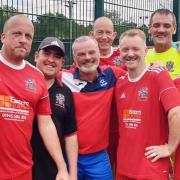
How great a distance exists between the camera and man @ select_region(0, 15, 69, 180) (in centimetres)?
336

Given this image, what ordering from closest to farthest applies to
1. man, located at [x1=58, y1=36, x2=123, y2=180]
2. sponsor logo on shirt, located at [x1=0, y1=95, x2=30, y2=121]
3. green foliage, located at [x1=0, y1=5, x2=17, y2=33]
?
1. sponsor logo on shirt, located at [x1=0, y1=95, x2=30, y2=121]
2. man, located at [x1=58, y1=36, x2=123, y2=180]
3. green foliage, located at [x1=0, y1=5, x2=17, y2=33]

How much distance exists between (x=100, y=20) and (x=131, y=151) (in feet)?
7.52

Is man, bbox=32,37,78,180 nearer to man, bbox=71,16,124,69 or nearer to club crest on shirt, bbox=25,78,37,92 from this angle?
club crest on shirt, bbox=25,78,37,92

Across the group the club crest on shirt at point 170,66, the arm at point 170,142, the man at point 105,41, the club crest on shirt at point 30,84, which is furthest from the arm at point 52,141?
the man at point 105,41

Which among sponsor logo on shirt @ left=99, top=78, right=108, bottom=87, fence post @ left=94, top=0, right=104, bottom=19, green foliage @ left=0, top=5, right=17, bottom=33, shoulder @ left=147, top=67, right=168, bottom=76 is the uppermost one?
fence post @ left=94, top=0, right=104, bottom=19

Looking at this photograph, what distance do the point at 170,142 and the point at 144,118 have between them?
0.31m

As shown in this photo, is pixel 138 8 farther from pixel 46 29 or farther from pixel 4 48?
pixel 4 48

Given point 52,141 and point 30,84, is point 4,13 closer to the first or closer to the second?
point 30,84

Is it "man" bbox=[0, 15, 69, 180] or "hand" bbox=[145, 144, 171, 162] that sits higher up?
"man" bbox=[0, 15, 69, 180]

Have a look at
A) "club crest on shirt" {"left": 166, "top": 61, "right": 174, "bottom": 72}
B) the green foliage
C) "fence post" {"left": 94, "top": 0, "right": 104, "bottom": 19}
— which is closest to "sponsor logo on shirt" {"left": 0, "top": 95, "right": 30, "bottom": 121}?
"club crest on shirt" {"left": 166, "top": 61, "right": 174, "bottom": 72}

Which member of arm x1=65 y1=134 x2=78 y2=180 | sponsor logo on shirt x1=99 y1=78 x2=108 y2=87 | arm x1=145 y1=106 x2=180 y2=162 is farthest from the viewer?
sponsor logo on shirt x1=99 y1=78 x2=108 y2=87

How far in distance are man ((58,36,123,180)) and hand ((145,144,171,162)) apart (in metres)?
0.62

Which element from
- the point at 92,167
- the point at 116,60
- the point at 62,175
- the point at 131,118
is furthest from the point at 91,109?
the point at 116,60

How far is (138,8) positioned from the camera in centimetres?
886
